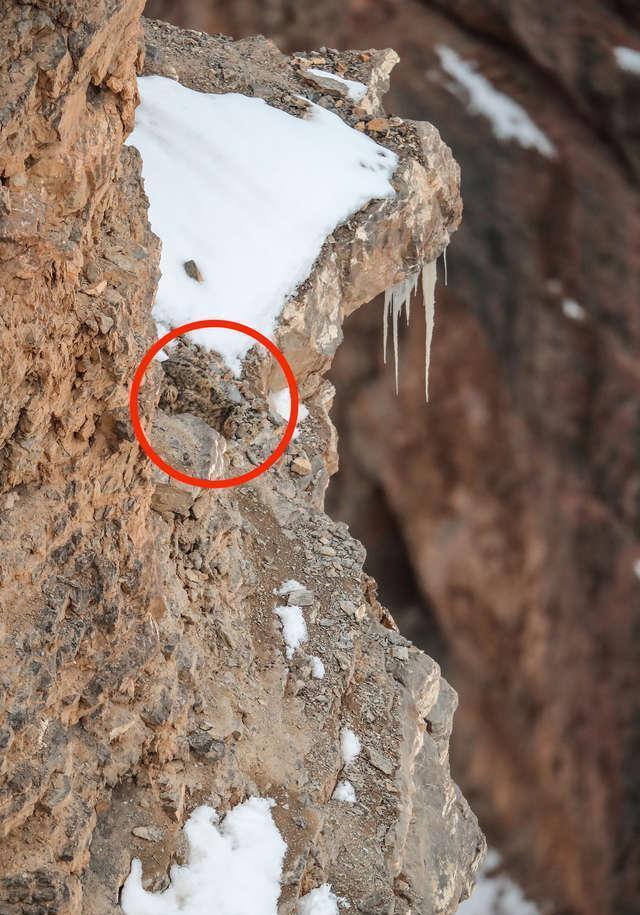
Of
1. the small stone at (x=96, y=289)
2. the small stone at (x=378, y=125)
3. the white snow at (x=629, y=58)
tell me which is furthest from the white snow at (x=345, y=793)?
the white snow at (x=629, y=58)

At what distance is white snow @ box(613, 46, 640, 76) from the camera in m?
17.0

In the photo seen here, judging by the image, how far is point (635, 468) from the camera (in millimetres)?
17812

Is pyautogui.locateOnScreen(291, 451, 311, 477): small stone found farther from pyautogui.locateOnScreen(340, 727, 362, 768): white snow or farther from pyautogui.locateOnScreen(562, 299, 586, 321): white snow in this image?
pyautogui.locateOnScreen(562, 299, 586, 321): white snow

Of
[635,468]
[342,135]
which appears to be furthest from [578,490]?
[342,135]

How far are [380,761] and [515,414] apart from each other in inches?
441

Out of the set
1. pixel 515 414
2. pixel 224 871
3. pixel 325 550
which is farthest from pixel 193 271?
pixel 515 414

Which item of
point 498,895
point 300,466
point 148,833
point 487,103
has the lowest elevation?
point 498,895

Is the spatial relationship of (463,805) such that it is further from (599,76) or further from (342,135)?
A: (599,76)

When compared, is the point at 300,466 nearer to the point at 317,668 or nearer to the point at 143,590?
the point at 317,668

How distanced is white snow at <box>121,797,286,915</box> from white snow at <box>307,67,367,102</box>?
6470 mm

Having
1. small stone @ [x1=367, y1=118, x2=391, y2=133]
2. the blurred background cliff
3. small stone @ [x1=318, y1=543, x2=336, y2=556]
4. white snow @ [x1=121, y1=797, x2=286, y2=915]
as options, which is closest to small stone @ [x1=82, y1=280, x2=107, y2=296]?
white snow @ [x1=121, y1=797, x2=286, y2=915]

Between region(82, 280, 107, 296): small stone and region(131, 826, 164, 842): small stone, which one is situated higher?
region(82, 280, 107, 296): small stone

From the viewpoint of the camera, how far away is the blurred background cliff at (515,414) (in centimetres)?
1772

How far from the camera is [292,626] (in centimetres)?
757
